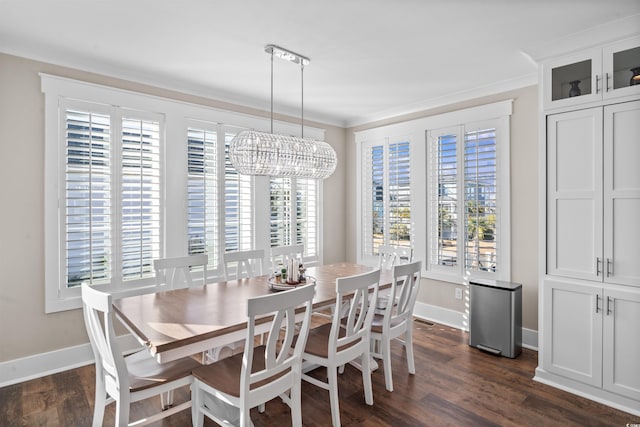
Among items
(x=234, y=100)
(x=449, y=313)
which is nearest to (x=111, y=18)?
(x=234, y=100)

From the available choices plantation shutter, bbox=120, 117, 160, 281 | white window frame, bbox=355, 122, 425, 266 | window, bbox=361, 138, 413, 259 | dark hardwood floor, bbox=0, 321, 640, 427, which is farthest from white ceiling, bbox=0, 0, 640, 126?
dark hardwood floor, bbox=0, 321, 640, 427

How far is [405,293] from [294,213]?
2.36 meters

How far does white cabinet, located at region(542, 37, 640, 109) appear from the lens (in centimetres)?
252

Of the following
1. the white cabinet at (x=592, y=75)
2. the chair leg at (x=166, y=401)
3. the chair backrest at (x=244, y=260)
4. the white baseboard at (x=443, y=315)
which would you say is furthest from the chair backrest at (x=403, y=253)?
the chair leg at (x=166, y=401)

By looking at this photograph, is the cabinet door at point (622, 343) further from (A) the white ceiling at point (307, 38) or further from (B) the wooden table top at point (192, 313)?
(A) the white ceiling at point (307, 38)

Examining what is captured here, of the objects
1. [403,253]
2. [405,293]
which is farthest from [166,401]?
[403,253]

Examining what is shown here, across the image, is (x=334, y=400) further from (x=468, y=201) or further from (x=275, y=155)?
(x=468, y=201)

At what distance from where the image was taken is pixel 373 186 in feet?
17.1

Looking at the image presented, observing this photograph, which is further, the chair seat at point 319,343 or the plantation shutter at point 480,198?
the plantation shutter at point 480,198

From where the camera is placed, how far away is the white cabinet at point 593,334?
2520mm

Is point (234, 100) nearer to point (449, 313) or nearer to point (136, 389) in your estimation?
point (136, 389)

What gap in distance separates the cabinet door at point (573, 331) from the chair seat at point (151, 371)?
2.71 m

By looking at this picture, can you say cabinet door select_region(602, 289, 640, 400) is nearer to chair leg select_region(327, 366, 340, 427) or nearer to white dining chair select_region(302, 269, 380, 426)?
white dining chair select_region(302, 269, 380, 426)

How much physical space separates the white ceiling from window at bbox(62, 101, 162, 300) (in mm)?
468
